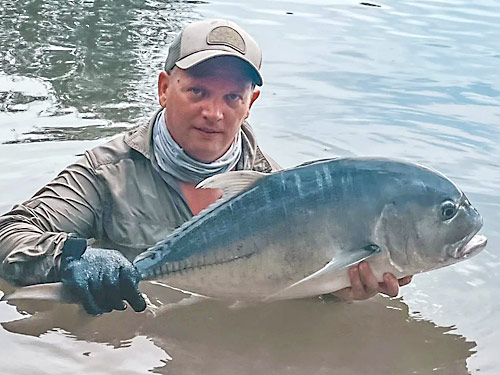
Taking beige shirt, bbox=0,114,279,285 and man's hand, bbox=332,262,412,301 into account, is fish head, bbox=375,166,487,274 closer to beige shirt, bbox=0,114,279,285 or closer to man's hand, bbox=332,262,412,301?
man's hand, bbox=332,262,412,301

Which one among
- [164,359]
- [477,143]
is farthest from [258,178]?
[477,143]

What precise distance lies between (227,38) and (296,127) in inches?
134

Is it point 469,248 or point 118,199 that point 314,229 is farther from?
point 118,199

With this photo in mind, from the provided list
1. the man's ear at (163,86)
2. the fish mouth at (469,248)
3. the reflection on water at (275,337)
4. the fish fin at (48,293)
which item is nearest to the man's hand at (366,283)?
the fish mouth at (469,248)

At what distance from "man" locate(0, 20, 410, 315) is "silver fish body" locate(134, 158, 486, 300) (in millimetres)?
282

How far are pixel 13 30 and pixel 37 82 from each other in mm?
2501

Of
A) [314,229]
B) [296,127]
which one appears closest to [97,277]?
[314,229]

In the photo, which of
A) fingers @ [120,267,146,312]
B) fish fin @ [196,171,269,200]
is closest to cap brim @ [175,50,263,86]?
fish fin @ [196,171,269,200]

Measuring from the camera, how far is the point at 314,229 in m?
3.28

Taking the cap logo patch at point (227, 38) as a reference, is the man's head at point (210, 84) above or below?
below

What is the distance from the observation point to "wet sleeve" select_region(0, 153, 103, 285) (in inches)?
136

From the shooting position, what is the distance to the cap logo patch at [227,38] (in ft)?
12.8

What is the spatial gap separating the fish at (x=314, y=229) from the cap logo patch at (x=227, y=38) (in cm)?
82

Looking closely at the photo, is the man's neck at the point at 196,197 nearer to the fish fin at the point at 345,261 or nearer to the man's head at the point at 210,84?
the man's head at the point at 210,84
